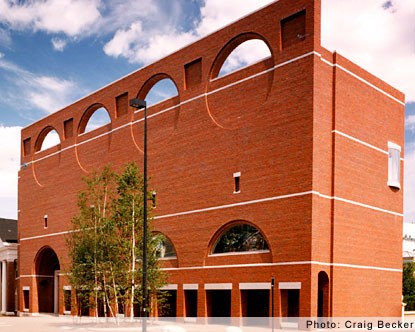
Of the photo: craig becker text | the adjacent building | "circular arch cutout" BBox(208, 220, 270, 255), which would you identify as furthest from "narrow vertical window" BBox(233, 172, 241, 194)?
the adjacent building

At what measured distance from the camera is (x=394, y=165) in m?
37.6

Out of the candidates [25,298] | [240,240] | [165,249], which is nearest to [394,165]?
[240,240]

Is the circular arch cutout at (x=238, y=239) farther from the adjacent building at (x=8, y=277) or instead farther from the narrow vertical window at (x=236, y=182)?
the adjacent building at (x=8, y=277)

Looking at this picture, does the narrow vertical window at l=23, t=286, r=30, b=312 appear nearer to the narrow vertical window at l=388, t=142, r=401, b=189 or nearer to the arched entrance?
the arched entrance

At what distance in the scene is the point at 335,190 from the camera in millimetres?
32125

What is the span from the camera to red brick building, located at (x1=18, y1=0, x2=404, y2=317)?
31312 mm

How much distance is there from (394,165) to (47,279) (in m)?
35.1

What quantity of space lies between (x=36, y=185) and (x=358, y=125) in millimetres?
34173

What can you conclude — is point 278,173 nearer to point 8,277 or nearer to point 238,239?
point 238,239

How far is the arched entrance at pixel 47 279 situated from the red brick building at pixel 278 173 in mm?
18464

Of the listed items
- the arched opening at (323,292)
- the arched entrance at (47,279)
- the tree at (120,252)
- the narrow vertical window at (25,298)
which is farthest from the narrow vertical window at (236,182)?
the narrow vertical window at (25,298)

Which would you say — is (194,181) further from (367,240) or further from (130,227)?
(367,240)

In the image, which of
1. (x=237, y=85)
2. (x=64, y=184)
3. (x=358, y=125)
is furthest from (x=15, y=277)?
(x=358, y=125)

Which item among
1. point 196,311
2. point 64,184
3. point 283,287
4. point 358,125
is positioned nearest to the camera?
point 283,287
